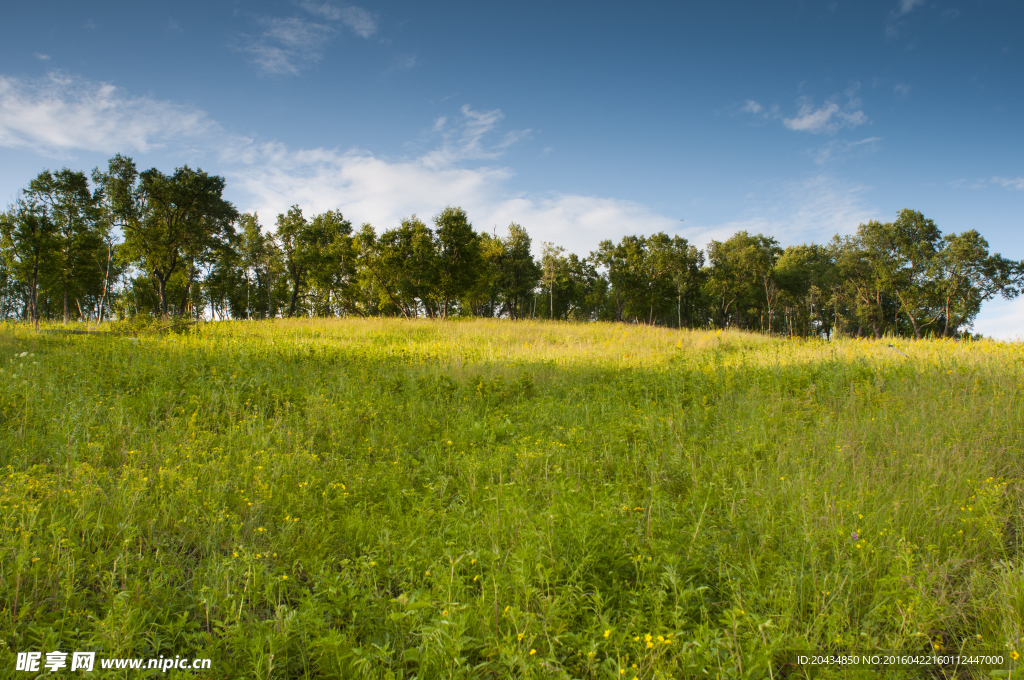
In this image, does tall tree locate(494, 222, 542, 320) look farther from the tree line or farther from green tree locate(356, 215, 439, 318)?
green tree locate(356, 215, 439, 318)

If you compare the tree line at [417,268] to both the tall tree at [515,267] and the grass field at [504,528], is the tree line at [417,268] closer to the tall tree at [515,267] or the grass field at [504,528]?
the tall tree at [515,267]

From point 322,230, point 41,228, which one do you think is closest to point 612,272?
point 322,230

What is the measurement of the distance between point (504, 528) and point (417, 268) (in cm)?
2994

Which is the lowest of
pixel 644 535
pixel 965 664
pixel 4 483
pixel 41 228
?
pixel 965 664

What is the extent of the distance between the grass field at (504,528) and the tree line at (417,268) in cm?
1389

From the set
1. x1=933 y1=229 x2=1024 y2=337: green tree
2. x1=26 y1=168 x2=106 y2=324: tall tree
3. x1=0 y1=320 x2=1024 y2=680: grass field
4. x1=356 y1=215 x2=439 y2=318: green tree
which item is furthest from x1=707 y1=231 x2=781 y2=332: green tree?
x1=26 y1=168 x2=106 y2=324: tall tree

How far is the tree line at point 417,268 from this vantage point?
83.3ft

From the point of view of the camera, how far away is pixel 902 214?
39.8 meters

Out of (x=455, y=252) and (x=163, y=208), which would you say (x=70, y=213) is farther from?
Answer: (x=455, y=252)

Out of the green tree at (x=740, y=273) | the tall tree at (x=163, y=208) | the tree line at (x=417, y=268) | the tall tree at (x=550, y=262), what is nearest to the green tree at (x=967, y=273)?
the tree line at (x=417, y=268)

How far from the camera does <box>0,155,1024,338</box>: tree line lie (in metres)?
25.4

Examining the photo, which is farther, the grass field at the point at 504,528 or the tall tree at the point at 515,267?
the tall tree at the point at 515,267

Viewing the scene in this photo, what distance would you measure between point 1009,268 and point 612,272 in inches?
1381

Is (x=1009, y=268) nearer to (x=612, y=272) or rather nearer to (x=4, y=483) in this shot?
(x=612, y=272)
